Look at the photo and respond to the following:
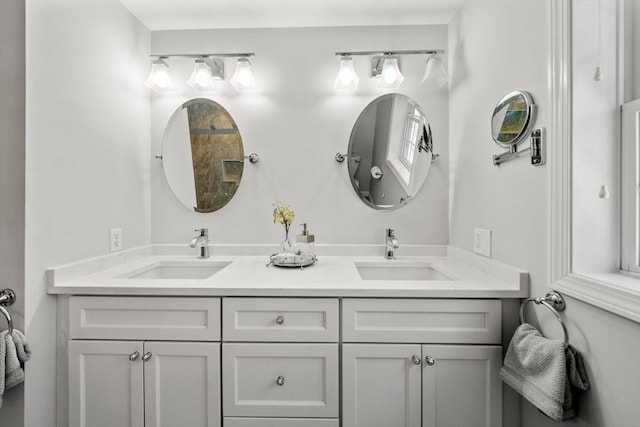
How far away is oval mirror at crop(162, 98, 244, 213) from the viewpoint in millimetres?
1784

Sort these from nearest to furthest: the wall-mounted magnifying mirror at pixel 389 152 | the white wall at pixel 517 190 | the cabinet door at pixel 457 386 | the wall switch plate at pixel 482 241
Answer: the white wall at pixel 517 190, the cabinet door at pixel 457 386, the wall switch plate at pixel 482 241, the wall-mounted magnifying mirror at pixel 389 152

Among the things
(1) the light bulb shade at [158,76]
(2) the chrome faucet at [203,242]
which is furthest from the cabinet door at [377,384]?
(1) the light bulb shade at [158,76]

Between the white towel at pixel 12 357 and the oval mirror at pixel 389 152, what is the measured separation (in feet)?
5.14

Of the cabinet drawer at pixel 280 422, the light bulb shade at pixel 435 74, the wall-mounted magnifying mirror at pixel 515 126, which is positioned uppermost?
the light bulb shade at pixel 435 74

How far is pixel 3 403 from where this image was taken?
1.12 metres

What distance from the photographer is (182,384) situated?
118 cm

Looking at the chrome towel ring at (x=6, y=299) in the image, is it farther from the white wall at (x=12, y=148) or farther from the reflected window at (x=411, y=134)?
the reflected window at (x=411, y=134)

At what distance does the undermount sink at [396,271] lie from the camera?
1666 millimetres

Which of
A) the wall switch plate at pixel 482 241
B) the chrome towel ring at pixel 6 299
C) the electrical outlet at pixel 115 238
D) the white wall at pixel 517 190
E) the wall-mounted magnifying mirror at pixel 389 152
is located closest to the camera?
the white wall at pixel 517 190

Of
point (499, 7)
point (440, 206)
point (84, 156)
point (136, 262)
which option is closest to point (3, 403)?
point (136, 262)

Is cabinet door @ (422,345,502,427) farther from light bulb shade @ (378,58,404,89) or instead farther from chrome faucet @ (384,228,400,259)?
light bulb shade @ (378,58,404,89)

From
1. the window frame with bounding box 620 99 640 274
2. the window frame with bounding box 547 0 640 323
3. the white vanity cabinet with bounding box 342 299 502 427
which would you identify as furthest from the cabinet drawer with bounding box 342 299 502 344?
the window frame with bounding box 620 99 640 274

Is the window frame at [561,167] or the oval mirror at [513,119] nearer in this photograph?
the window frame at [561,167]

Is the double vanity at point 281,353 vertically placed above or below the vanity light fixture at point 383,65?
below
